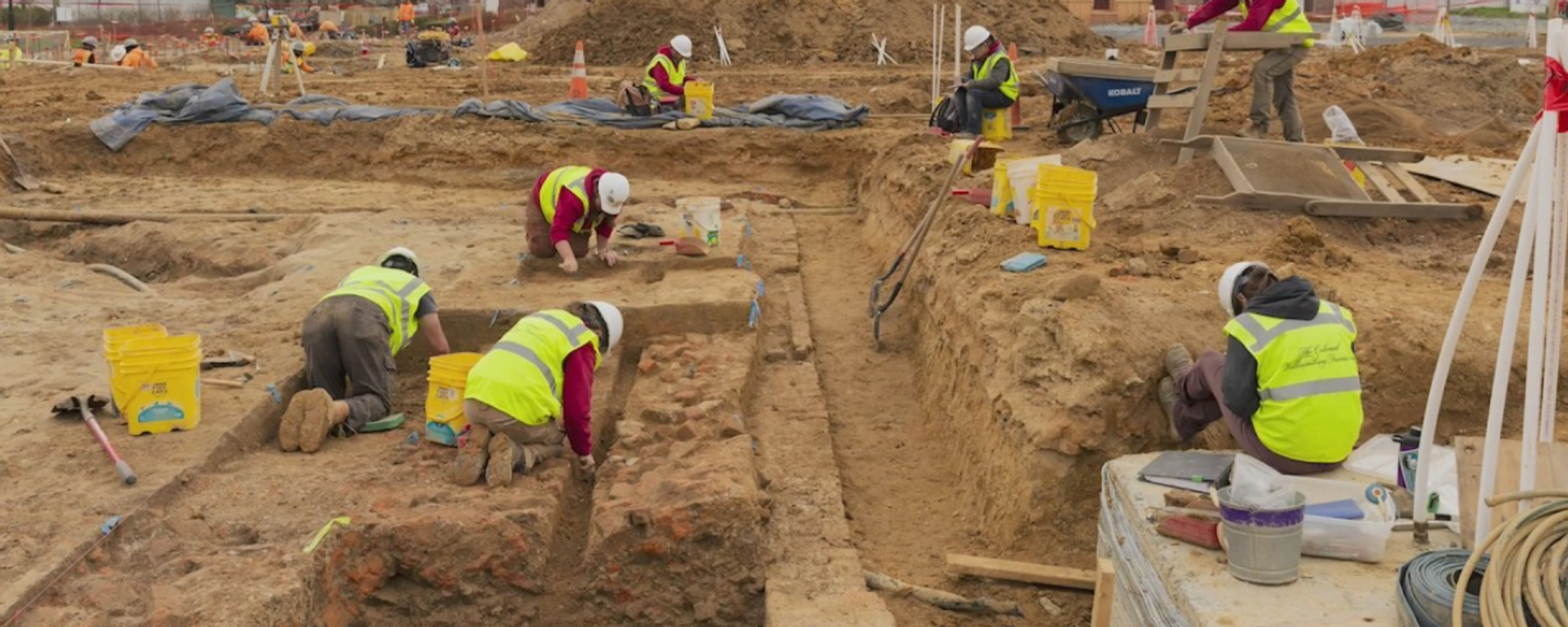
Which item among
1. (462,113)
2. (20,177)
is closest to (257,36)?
(20,177)

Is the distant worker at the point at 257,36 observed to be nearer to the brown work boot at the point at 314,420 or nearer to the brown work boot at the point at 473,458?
the brown work boot at the point at 314,420

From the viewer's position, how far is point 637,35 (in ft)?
80.6

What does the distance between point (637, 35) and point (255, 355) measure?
1779 cm

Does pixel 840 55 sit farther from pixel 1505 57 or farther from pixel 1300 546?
pixel 1300 546

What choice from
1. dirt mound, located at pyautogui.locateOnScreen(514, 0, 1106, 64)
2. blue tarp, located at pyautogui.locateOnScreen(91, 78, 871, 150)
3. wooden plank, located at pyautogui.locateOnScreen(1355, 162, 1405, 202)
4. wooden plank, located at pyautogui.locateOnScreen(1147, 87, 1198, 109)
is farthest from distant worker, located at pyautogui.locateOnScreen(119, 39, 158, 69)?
wooden plank, located at pyautogui.locateOnScreen(1355, 162, 1405, 202)

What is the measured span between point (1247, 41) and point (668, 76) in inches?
306

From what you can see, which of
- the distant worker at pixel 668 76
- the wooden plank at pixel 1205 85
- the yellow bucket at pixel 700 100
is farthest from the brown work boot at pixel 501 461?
the distant worker at pixel 668 76

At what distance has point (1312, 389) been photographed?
16.9 feet

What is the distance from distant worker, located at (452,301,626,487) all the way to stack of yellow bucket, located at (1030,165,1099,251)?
3.11 m

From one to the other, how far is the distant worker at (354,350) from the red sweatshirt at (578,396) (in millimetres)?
1216

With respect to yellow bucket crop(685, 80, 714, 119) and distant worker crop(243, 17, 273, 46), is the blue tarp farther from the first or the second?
distant worker crop(243, 17, 273, 46)

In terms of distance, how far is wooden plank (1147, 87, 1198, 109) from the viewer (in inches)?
389

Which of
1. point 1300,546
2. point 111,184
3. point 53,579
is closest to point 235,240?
A: point 111,184

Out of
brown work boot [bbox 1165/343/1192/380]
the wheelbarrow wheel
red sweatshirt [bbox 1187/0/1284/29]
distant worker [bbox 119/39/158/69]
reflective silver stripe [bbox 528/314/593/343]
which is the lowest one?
brown work boot [bbox 1165/343/1192/380]
